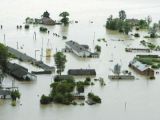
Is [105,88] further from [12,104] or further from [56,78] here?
[12,104]

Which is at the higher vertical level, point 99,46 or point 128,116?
point 99,46

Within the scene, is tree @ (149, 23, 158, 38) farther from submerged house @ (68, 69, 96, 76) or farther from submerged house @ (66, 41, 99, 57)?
submerged house @ (68, 69, 96, 76)

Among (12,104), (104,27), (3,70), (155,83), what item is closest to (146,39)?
(104,27)

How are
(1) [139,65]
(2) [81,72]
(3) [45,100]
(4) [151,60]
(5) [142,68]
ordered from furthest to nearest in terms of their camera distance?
(4) [151,60] → (1) [139,65] → (5) [142,68] → (2) [81,72] → (3) [45,100]

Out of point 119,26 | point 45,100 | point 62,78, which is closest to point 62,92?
point 45,100

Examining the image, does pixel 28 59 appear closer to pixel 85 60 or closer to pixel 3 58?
pixel 85 60

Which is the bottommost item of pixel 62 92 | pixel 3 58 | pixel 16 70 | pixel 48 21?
pixel 62 92
